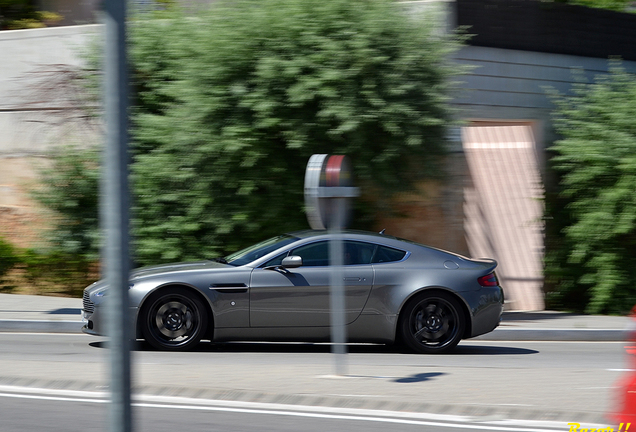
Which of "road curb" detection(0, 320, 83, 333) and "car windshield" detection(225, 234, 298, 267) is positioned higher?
"car windshield" detection(225, 234, 298, 267)

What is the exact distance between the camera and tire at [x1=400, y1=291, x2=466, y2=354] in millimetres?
9164

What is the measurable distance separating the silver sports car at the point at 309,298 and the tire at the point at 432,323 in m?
0.01

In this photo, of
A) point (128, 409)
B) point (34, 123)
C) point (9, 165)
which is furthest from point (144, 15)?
point (128, 409)

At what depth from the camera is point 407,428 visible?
230 inches

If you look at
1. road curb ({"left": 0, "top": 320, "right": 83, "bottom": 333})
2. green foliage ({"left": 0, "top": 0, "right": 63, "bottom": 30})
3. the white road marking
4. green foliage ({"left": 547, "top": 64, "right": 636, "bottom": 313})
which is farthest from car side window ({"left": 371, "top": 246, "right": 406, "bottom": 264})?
green foliage ({"left": 0, "top": 0, "right": 63, "bottom": 30})

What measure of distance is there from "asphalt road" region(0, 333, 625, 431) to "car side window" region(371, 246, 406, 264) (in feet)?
3.64

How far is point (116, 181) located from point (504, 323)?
9.93m

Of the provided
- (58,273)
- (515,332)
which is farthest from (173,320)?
(58,273)

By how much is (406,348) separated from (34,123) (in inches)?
389

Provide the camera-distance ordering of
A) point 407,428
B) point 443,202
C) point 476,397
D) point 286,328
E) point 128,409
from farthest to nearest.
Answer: point 443,202, point 286,328, point 476,397, point 407,428, point 128,409

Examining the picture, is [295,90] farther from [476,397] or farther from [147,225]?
[476,397]

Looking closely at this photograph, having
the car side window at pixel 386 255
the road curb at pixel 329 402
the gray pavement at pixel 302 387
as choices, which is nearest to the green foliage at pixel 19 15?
the car side window at pixel 386 255

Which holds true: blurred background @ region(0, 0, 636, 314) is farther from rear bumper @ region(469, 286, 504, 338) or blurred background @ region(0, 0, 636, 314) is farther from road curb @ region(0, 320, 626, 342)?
rear bumper @ region(469, 286, 504, 338)

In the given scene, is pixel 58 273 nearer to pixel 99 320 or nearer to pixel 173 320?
pixel 99 320
